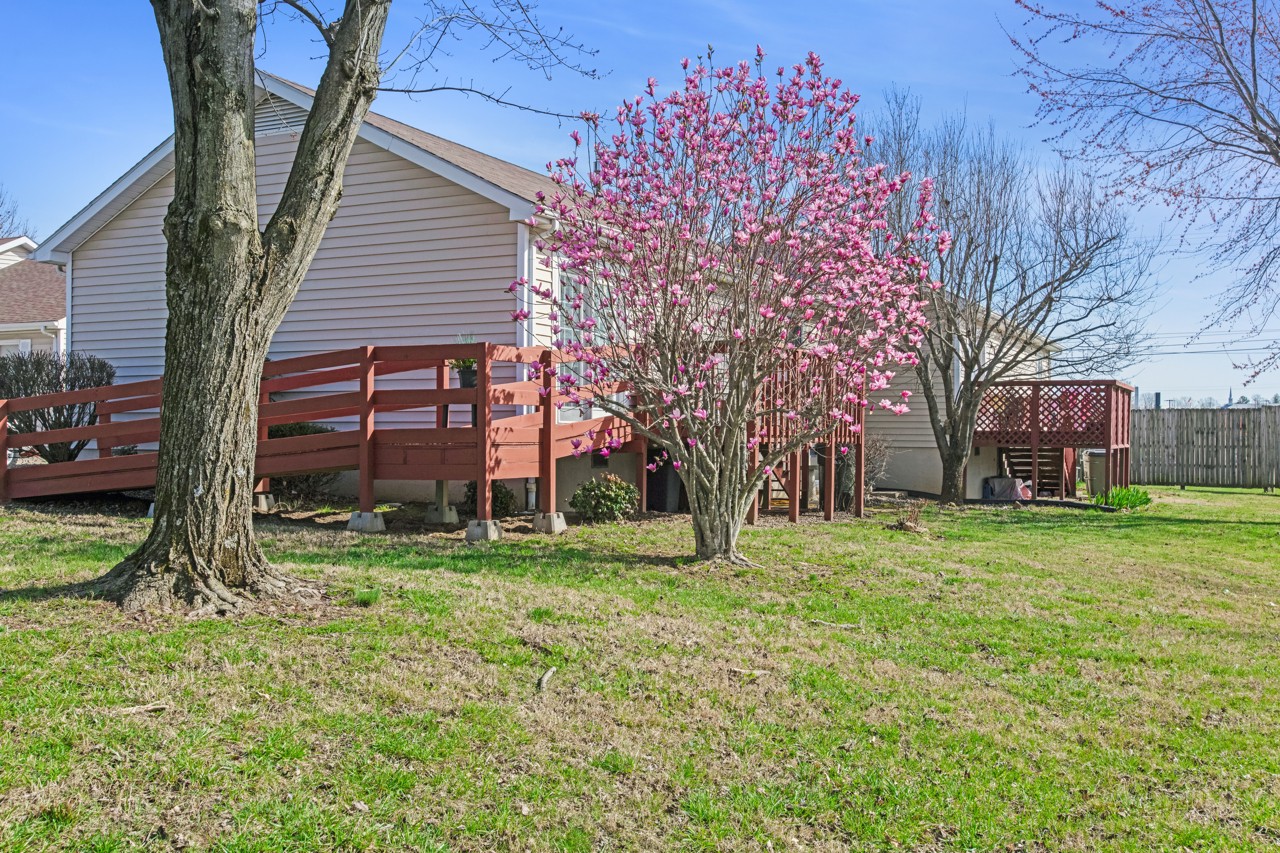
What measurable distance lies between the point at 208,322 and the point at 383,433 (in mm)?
3796

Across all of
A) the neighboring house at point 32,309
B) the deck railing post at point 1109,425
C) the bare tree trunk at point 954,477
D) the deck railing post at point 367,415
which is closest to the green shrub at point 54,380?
the deck railing post at point 367,415

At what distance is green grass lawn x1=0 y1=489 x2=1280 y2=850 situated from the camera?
3297 mm

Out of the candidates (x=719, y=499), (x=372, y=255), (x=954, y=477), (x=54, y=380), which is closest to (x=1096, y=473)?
(x=954, y=477)

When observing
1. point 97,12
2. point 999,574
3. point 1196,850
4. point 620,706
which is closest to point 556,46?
point 97,12

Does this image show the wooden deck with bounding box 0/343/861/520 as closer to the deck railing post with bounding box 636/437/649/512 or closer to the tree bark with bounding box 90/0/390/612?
the deck railing post with bounding box 636/437/649/512

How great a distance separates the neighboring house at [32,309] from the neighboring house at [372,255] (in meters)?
6.88

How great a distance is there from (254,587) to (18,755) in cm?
198

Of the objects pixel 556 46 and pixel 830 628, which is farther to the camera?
pixel 556 46

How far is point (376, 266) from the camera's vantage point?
11.5 meters

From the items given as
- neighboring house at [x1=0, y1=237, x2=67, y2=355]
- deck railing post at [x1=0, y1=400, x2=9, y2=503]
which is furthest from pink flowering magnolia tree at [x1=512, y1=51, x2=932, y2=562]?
neighboring house at [x1=0, y1=237, x2=67, y2=355]

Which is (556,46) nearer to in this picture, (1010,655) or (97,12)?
(97,12)

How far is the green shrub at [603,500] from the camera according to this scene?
9.90m

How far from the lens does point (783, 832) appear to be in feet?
11.2

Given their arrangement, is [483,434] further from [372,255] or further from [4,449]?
[4,449]
